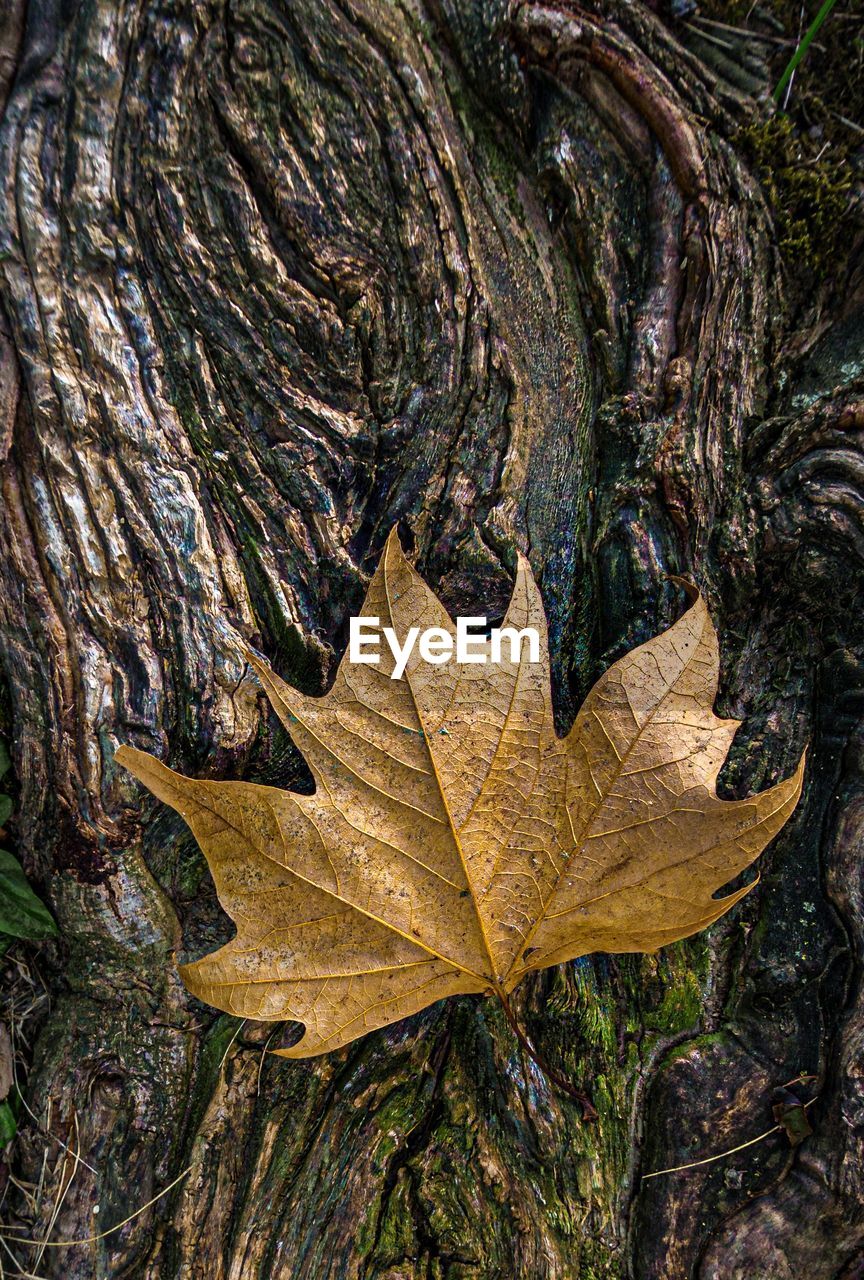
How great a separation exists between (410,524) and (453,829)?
762mm

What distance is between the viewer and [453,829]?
63.0 inches

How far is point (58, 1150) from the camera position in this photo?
1.87 metres

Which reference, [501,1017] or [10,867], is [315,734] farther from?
[10,867]

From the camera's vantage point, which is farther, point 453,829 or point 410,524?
point 410,524

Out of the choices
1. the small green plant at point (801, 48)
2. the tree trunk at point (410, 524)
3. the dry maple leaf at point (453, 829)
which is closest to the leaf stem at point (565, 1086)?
the tree trunk at point (410, 524)

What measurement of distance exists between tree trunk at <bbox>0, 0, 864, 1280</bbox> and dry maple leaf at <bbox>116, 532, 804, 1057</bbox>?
0.24 metres

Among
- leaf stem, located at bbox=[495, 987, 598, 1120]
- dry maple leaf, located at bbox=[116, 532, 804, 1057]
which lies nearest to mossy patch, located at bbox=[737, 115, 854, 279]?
dry maple leaf, located at bbox=[116, 532, 804, 1057]

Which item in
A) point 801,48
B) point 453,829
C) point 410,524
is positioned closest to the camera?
point 453,829

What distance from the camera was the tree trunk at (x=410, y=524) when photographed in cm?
175

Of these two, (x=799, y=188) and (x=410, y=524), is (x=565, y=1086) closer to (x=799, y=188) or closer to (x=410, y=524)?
(x=410, y=524)

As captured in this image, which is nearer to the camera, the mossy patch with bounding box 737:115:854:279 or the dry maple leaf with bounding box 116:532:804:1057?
the dry maple leaf with bounding box 116:532:804:1057

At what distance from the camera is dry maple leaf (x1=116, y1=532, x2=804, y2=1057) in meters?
1.58

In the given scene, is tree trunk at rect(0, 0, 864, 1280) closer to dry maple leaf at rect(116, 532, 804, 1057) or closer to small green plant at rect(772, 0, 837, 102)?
small green plant at rect(772, 0, 837, 102)

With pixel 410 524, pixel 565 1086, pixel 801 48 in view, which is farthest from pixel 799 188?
pixel 565 1086
